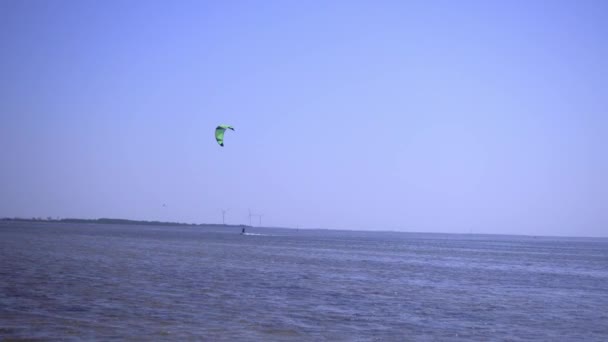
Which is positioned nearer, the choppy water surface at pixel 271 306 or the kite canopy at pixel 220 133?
the choppy water surface at pixel 271 306

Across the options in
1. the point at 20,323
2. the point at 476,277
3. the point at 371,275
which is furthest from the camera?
the point at 476,277

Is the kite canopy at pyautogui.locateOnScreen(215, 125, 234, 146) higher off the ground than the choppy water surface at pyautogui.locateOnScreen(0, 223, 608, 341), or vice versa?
the kite canopy at pyautogui.locateOnScreen(215, 125, 234, 146)

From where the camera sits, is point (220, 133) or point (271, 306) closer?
point (271, 306)

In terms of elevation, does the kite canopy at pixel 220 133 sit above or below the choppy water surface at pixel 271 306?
above

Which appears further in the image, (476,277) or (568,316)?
(476,277)

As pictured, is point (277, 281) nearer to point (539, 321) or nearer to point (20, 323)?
point (539, 321)

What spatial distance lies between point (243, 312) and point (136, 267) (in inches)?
664

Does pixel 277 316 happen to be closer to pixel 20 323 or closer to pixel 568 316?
pixel 20 323

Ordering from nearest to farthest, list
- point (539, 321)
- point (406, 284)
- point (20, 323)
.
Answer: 1. point (20, 323)
2. point (539, 321)
3. point (406, 284)

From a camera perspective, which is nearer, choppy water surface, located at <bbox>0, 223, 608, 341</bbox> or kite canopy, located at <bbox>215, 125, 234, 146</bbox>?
choppy water surface, located at <bbox>0, 223, 608, 341</bbox>

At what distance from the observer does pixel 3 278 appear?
24641 millimetres

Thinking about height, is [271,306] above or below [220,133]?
below

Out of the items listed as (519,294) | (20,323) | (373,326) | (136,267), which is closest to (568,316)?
(519,294)

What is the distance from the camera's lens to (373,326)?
17266 millimetres
